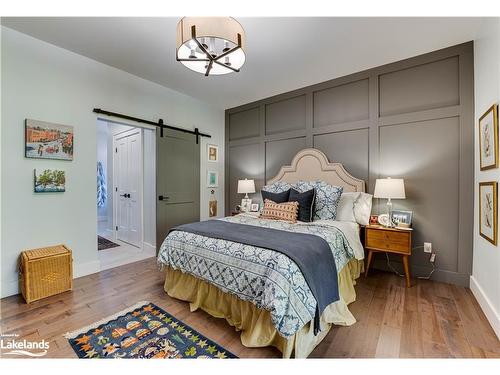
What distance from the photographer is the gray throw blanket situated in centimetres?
160

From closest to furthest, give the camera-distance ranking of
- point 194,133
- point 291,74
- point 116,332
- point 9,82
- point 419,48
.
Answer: point 116,332 < point 9,82 < point 419,48 < point 291,74 < point 194,133

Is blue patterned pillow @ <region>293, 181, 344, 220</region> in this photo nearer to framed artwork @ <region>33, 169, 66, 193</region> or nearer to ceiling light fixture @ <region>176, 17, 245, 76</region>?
ceiling light fixture @ <region>176, 17, 245, 76</region>

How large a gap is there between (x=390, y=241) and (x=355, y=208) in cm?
53

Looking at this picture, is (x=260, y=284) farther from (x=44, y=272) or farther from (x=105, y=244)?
(x=105, y=244)

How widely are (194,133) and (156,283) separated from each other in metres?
2.60

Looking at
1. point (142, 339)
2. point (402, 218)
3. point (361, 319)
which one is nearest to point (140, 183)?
point (142, 339)

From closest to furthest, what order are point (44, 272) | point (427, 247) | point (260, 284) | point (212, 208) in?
point (260, 284)
point (44, 272)
point (427, 247)
point (212, 208)

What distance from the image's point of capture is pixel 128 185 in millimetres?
4191

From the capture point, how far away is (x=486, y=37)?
212 cm

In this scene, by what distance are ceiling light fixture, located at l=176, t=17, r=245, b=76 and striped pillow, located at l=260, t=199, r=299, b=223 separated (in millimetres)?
1587

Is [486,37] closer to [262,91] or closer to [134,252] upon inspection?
[262,91]

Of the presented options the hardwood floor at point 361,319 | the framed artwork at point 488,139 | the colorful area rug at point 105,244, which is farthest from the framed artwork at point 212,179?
the framed artwork at point 488,139

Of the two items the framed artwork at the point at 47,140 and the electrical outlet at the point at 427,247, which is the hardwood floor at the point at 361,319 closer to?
the electrical outlet at the point at 427,247

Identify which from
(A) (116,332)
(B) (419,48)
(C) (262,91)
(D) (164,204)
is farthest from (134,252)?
(B) (419,48)
